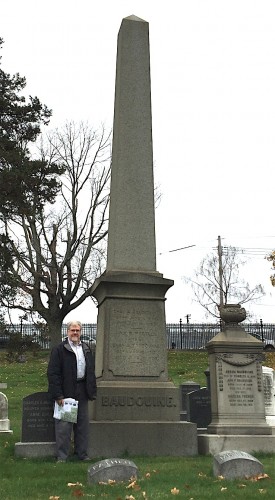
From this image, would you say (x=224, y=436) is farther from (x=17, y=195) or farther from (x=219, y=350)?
(x=17, y=195)

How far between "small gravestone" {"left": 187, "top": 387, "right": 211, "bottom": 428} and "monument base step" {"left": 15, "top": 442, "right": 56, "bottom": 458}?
3955 millimetres

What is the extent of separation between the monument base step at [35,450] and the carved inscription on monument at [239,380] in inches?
110

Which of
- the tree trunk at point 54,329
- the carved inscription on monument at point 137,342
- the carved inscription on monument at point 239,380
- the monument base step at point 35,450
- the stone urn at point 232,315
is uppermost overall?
the tree trunk at point 54,329

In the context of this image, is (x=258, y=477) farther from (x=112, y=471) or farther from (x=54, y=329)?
(x=54, y=329)

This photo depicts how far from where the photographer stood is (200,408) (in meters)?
12.5

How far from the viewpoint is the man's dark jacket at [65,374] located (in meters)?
8.76

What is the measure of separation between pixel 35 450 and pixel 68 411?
894 mm

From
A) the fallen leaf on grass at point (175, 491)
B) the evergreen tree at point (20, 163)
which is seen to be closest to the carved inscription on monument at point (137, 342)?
the fallen leaf on grass at point (175, 491)

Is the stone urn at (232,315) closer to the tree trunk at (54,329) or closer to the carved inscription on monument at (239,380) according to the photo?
the carved inscription on monument at (239,380)

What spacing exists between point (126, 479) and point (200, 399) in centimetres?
623

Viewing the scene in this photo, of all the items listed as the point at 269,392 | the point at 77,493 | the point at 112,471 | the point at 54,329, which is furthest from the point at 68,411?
the point at 54,329

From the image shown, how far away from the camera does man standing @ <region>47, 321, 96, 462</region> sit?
28.5 ft

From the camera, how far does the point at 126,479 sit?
666 centimetres

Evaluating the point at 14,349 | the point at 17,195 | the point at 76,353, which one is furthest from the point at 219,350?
the point at 14,349
